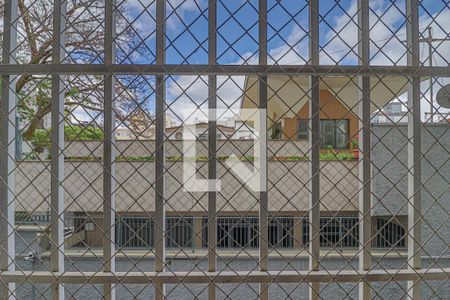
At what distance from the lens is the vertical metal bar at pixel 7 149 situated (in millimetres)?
913

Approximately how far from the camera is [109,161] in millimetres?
928

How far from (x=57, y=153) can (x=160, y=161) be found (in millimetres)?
321

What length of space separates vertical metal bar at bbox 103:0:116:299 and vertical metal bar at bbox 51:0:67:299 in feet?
0.45

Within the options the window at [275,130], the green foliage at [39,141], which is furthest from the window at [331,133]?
the green foliage at [39,141]

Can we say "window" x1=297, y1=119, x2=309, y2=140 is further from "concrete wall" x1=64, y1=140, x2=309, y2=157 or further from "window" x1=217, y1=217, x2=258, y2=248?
"window" x1=217, y1=217, x2=258, y2=248

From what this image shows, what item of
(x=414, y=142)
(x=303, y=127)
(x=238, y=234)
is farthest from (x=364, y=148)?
(x=238, y=234)

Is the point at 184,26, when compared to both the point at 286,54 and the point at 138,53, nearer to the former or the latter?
the point at 138,53

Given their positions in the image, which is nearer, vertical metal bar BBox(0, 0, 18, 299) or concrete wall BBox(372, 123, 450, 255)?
vertical metal bar BBox(0, 0, 18, 299)

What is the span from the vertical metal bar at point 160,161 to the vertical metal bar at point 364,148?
63cm

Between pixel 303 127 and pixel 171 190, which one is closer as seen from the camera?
pixel 303 127

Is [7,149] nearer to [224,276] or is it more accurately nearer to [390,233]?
[224,276]

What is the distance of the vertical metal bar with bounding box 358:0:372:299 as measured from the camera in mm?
942

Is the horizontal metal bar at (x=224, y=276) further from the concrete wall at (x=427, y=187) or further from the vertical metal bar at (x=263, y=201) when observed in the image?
the concrete wall at (x=427, y=187)

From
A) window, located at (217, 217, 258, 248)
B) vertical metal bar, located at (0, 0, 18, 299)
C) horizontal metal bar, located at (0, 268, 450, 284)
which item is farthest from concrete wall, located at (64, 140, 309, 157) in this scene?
horizontal metal bar, located at (0, 268, 450, 284)
